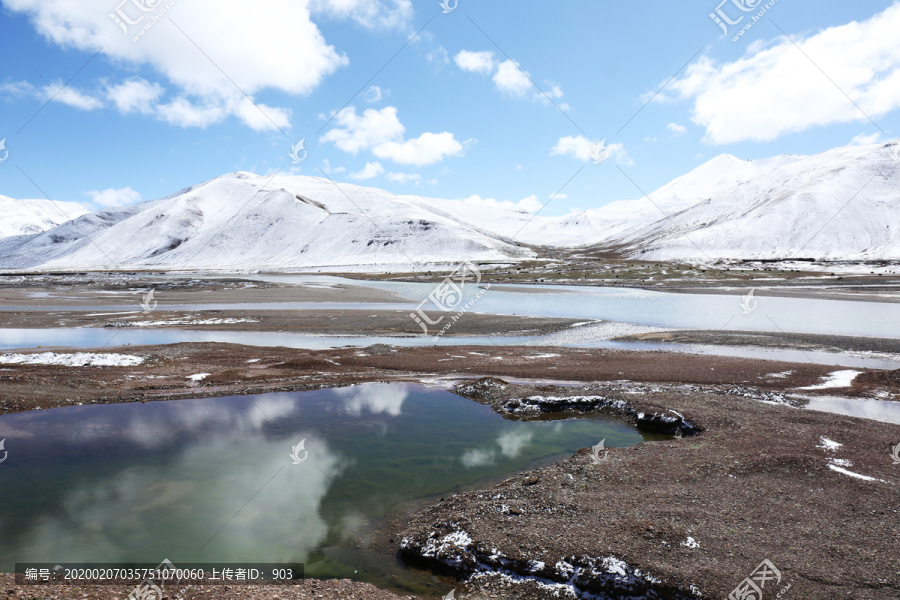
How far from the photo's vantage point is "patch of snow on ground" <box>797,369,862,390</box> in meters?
24.6

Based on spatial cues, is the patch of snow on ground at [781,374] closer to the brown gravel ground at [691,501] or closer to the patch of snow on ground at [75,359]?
the brown gravel ground at [691,501]

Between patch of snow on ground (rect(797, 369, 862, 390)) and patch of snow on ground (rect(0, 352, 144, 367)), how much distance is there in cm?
3833

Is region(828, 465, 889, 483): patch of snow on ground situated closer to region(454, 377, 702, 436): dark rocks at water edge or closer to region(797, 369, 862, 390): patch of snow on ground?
region(454, 377, 702, 436): dark rocks at water edge

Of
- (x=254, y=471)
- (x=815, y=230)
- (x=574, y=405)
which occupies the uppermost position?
(x=815, y=230)

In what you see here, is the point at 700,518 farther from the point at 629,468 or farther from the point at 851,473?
the point at 851,473

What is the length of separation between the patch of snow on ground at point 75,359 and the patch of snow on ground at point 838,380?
38.3 metres

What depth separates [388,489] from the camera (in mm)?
14531

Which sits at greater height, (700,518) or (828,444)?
(828,444)

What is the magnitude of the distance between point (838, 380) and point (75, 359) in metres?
43.7

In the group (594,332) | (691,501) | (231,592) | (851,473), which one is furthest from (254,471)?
(594,332)

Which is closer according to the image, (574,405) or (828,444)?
(828,444)

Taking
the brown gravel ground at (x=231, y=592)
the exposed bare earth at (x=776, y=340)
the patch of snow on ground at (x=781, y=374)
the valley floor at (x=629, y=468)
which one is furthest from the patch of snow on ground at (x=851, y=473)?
the exposed bare earth at (x=776, y=340)

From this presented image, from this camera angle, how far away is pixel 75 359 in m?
29.3

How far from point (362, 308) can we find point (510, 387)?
38.6m
